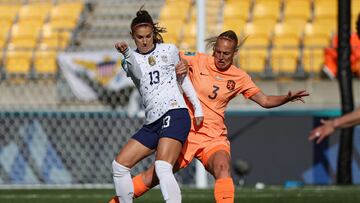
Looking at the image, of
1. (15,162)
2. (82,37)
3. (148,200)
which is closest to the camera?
(148,200)

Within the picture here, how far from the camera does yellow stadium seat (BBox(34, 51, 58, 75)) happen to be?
1634 centimetres

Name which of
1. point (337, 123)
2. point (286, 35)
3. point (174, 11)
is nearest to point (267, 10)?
point (286, 35)

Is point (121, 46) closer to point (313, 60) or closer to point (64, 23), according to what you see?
point (313, 60)

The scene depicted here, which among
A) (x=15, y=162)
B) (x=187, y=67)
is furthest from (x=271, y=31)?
(x=187, y=67)

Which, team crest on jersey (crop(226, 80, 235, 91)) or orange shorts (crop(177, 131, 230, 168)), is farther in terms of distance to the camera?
team crest on jersey (crop(226, 80, 235, 91))

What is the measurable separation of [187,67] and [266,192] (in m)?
3.63

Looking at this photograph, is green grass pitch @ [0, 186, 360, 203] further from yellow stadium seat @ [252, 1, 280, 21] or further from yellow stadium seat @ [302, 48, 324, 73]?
yellow stadium seat @ [252, 1, 280, 21]

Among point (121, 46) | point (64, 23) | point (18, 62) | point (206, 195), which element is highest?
point (121, 46)

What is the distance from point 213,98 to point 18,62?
26.3 ft

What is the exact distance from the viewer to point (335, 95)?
1533cm

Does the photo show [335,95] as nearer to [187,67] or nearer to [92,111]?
[92,111]

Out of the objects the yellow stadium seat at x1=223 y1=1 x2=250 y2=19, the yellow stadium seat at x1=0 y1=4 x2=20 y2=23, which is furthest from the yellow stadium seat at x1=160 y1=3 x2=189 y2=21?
the yellow stadium seat at x1=0 y1=4 x2=20 y2=23

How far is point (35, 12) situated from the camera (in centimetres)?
1836

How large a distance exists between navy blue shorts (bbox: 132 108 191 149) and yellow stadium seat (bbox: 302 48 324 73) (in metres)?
7.85
